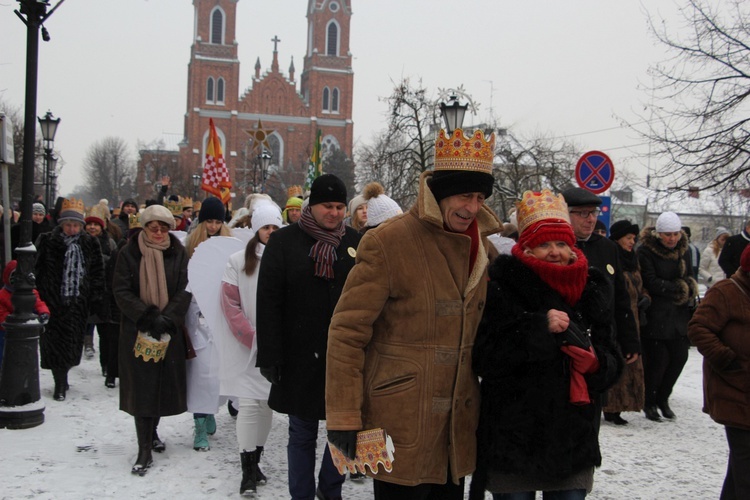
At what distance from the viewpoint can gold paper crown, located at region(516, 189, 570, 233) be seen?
318cm

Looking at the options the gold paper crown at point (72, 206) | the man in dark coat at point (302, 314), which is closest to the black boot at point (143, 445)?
the man in dark coat at point (302, 314)

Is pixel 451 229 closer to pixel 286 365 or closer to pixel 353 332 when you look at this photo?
pixel 353 332

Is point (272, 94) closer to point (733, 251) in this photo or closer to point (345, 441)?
point (733, 251)

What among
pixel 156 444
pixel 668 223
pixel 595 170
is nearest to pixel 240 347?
pixel 156 444

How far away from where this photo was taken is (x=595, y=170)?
408 inches

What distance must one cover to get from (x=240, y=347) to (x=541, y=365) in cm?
281

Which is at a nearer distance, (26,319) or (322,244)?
(322,244)

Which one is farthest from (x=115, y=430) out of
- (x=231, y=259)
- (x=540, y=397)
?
(x=540, y=397)

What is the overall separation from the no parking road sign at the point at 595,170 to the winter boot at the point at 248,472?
711 centimetres

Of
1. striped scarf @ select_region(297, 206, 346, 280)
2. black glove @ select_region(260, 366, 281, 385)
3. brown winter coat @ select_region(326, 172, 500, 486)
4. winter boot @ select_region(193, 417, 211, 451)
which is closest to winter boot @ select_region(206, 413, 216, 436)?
winter boot @ select_region(193, 417, 211, 451)

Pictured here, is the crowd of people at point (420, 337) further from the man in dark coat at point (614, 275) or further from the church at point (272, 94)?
the church at point (272, 94)

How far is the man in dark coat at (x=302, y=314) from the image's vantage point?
4.32 metres

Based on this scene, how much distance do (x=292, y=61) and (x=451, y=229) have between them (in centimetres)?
9366

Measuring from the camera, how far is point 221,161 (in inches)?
580
